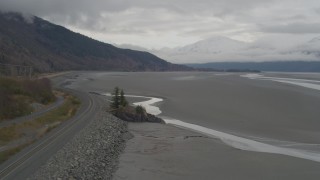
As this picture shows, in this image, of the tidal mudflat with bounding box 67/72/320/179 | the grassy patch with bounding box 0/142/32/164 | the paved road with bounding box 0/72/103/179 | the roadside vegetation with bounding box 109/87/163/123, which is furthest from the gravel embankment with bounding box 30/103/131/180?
the roadside vegetation with bounding box 109/87/163/123

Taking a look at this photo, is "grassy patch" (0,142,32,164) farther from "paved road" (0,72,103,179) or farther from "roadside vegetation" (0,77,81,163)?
"paved road" (0,72,103,179)

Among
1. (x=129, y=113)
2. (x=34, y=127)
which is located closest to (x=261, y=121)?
(x=129, y=113)

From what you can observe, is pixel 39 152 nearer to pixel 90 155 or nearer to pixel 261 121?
pixel 90 155

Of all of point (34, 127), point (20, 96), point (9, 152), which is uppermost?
point (20, 96)

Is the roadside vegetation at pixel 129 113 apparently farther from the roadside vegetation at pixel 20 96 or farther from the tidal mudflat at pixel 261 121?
the roadside vegetation at pixel 20 96

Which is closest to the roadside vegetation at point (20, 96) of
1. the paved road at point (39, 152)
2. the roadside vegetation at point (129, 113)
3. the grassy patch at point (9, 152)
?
Answer: the paved road at point (39, 152)
